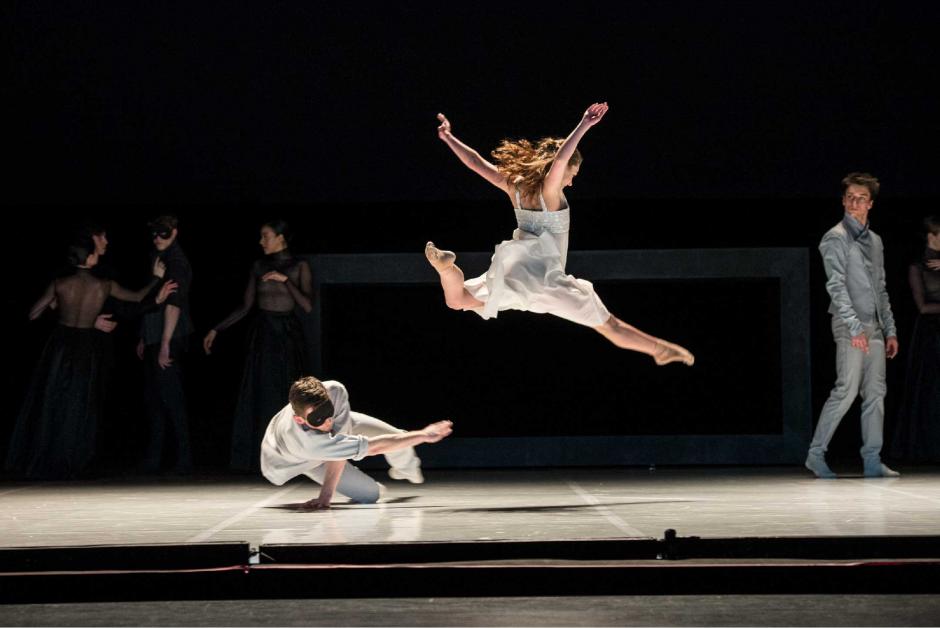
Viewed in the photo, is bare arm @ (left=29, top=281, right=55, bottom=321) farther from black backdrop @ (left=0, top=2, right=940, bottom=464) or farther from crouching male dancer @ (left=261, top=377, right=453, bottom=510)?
crouching male dancer @ (left=261, top=377, right=453, bottom=510)

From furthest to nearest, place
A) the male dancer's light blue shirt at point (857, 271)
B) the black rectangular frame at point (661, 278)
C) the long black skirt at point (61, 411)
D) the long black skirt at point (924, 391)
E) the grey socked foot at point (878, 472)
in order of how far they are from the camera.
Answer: the black rectangular frame at point (661, 278) < the long black skirt at point (924, 391) < the long black skirt at point (61, 411) < the male dancer's light blue shirt at point (857, 271) < the grey socked foot at point (878, 472)

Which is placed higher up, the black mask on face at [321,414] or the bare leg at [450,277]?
the bare leg at [450,277]

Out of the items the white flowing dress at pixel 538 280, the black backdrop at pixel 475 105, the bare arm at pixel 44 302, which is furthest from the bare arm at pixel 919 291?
the bare arm at pixel 44 302

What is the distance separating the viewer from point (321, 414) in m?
5.89

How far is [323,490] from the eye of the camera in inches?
238

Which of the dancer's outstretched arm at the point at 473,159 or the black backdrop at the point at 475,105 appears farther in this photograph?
the black backdrop at the point at 475,105

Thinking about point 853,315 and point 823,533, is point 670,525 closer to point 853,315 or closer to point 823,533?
point 823,533

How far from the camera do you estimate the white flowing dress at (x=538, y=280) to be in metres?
6.20

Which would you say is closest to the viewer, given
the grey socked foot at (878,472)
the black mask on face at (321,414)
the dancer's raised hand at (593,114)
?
the dancer's raised hand at (593,114)

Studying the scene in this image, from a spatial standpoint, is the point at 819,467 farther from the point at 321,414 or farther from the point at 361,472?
the point at 321,414

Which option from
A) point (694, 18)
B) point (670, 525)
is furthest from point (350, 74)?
point (670, 525)

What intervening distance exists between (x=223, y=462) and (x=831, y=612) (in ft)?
18.5

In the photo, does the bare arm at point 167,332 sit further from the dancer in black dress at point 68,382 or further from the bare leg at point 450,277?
the bare leg at point 450,277

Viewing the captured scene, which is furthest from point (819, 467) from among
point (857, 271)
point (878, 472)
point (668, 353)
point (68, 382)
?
point (68, 382)
